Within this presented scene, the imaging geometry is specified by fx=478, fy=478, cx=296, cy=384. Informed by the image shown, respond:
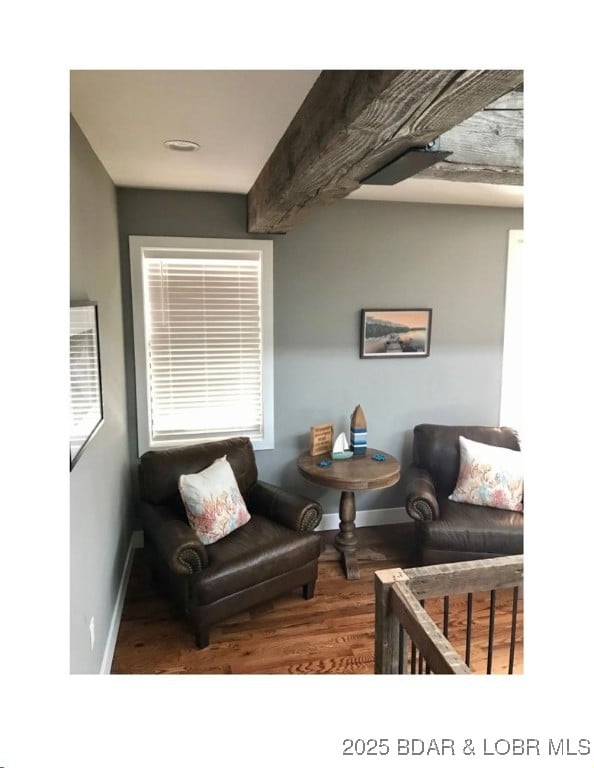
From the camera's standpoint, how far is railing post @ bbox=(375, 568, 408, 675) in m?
1.27

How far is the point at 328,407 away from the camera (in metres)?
3.45

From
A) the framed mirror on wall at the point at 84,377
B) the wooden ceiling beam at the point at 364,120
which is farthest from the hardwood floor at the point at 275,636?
the wooden ceiling beam at the point at 364,120

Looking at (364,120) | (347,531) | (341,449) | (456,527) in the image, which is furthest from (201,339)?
(364,120)

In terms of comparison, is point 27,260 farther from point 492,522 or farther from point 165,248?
point 492,522

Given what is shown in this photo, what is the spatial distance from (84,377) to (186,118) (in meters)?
1.02

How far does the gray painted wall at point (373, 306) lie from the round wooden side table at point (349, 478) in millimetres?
434

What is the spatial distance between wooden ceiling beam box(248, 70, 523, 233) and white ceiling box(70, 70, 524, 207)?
91mm

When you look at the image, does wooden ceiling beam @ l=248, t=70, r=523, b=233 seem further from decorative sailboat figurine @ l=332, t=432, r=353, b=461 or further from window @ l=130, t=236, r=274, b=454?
decorative sailboat figurine @ l=332, t=432, r=353, b=461

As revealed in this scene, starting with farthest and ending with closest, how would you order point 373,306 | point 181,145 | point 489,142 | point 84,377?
point 373,306, point 181,145, point 84,377, point 489,142

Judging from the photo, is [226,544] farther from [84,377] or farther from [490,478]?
[490,478]

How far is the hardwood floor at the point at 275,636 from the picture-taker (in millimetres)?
2174

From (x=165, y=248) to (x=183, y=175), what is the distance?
0.56 m

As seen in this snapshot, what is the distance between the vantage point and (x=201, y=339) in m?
3.17

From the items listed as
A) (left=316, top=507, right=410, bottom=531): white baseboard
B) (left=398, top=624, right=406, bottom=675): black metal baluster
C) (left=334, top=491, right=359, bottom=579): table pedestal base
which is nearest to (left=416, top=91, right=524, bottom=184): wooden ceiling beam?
(left=398, top=624, right=406, bottom=675): black metal baluster
